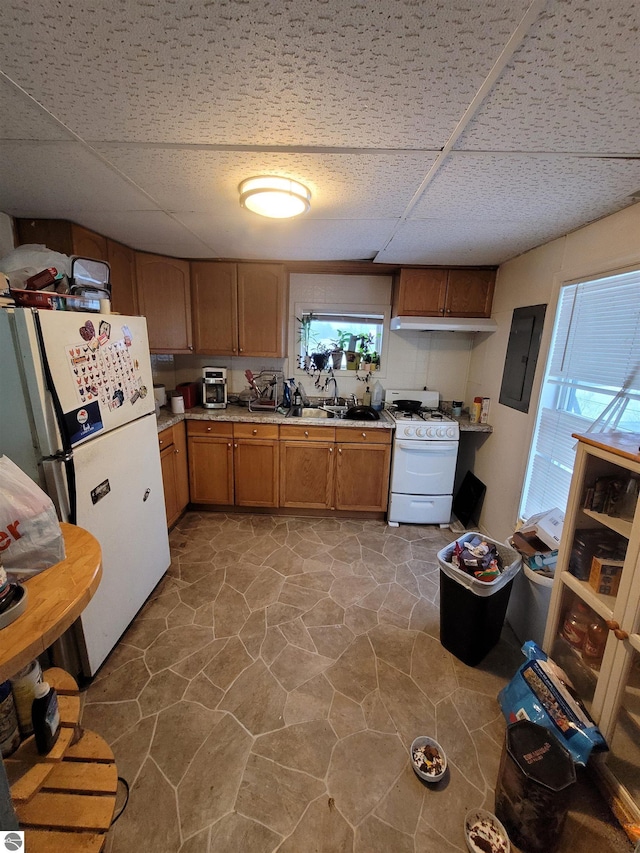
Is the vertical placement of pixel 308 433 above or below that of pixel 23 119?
below

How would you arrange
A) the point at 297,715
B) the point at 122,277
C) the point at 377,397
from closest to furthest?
the point at 297,715 < the point at 122,277 < the point at 377,397

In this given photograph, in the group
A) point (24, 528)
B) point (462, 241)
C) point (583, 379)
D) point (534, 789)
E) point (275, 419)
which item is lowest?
point (534, 789)

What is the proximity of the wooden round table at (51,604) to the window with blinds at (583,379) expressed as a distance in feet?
6.94

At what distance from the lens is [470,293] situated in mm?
2934

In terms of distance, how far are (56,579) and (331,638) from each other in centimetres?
152

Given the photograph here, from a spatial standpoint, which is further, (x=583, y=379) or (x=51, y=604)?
(x=583, y=379)

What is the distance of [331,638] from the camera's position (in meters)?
1.92

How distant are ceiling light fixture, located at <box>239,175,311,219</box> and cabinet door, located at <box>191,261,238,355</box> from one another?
156 centimetres

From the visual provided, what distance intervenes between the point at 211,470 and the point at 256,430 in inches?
22.6

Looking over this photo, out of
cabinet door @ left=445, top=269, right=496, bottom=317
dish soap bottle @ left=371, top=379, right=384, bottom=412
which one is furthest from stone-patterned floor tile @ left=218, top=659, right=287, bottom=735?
cabinet door @ left=445, top=269, right=496, bottom=317

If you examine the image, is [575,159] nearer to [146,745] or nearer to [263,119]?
[263,119]

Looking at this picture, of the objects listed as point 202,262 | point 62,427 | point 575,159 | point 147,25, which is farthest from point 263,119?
point 202,262

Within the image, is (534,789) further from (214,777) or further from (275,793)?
(214,777)

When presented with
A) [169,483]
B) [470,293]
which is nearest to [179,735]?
[169,483]
